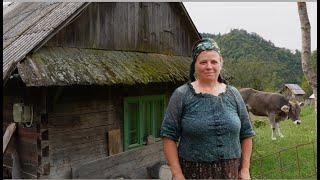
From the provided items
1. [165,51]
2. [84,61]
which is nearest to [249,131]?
[84,61]

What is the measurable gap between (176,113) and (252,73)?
1888 inches

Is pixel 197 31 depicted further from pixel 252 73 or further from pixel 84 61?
pixel 252 73

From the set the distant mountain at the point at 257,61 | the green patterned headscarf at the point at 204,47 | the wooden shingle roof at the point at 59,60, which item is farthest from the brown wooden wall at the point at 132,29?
the distant mountain at the point at 257,61

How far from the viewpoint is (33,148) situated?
23.7ft

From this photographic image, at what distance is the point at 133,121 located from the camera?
29.4 ft

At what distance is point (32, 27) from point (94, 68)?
1.94m

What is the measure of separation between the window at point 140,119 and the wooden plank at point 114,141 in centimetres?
19

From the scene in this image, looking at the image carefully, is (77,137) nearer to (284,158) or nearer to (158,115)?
(158,115)

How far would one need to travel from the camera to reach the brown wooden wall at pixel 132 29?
789 cm

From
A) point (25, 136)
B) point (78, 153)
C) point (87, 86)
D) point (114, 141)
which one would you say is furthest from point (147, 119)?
point (25, 136)

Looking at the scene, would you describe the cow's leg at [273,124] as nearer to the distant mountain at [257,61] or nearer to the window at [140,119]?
the window at [140,119]

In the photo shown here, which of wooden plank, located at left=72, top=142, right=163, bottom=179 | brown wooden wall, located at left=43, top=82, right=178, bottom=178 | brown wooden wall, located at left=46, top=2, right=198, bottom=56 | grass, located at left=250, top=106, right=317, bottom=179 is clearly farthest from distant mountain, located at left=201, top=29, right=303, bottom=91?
brown wooden wall, located at left=43, top=82, right=178, bottom=178

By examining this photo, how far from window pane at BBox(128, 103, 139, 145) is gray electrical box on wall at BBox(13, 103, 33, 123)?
8.25 ft

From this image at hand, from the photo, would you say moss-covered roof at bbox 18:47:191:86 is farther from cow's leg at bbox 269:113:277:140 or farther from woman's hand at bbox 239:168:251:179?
cow's leg at bbox 269:113:277:140
